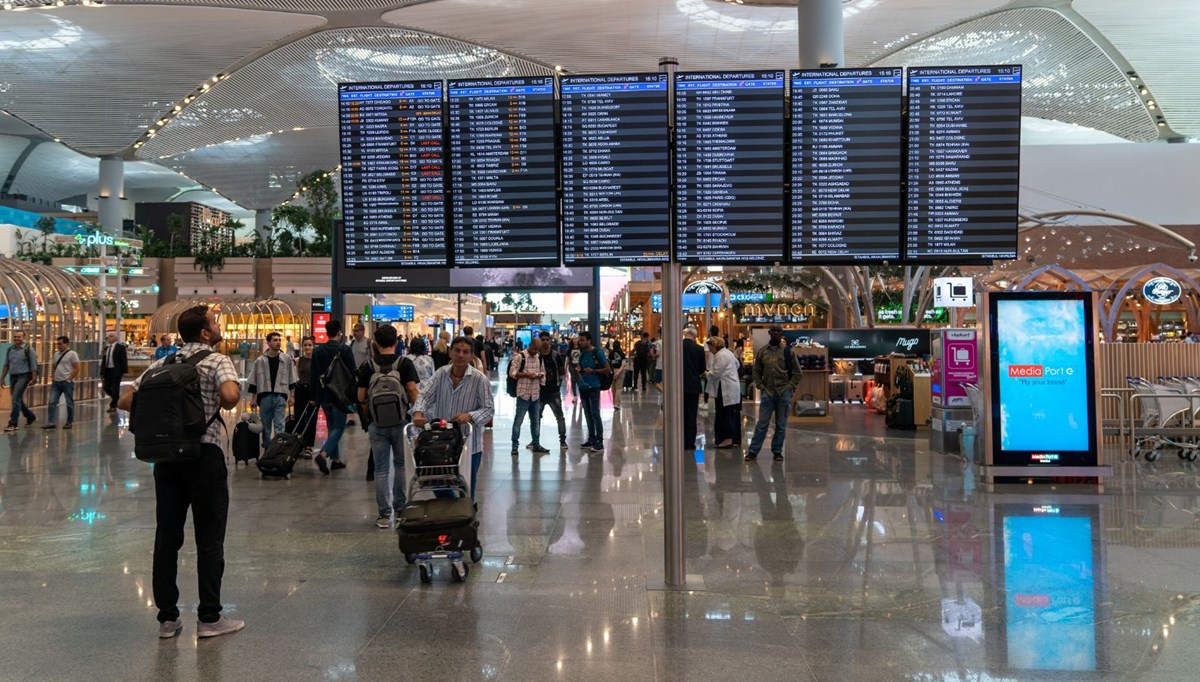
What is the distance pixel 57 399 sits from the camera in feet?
50.7

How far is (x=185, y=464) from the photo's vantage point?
4.61 m

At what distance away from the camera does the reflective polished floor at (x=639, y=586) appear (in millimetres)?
4238

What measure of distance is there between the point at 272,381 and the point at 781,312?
2470 cm

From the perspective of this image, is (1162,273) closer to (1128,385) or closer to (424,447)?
(1128,385)

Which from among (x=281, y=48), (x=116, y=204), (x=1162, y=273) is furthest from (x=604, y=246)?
(x=116, y=204)

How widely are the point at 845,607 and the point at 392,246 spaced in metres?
3.72

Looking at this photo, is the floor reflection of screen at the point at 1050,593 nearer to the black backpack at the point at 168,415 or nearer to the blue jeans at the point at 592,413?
the black backpack at the point at 168,415

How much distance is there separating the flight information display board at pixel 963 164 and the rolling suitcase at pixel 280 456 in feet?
23.5

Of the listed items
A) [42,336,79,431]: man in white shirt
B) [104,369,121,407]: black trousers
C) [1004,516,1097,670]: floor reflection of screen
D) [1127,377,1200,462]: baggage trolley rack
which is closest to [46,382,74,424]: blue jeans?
[42,336,79,431]: man in white shirt

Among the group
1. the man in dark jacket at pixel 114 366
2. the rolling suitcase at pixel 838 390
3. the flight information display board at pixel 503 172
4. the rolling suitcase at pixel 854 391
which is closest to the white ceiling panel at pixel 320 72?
the man in dark jacket at pixel 114 366

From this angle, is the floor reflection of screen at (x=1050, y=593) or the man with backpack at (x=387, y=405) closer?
the floor reflection of screen at (x=1050, y=593)

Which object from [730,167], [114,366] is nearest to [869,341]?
[114,366]

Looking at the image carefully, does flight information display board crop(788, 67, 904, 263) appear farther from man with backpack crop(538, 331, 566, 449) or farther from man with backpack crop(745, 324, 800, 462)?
man with backpack crop(538, 331, 566, 449)

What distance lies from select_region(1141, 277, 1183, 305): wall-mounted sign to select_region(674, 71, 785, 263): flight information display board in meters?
16.2
